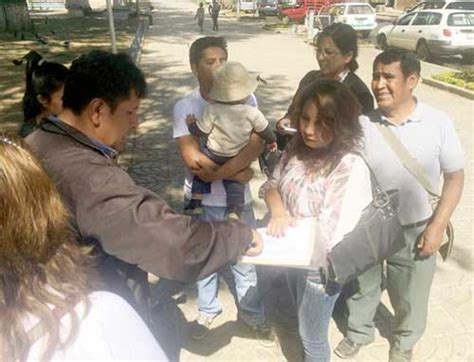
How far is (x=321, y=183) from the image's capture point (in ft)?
6.77

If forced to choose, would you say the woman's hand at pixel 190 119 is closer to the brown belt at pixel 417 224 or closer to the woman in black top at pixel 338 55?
the woman in black top at pixel 338 55

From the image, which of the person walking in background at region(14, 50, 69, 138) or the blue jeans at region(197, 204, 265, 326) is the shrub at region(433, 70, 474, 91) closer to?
the blue jeans at region(197, 204, 265, 326)

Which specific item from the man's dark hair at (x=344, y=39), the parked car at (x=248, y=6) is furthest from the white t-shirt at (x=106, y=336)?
the parked car at (x=248, y=6)

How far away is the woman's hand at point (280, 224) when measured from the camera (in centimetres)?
196

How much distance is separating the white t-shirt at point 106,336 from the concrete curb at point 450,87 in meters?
9.84

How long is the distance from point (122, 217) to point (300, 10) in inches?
1226

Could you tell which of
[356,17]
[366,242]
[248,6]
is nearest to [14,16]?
[356,17]

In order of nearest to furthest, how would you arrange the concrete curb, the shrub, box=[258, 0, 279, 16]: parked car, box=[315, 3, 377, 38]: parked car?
1. the concrete curb
2. the shrub
3. box=[315, 3, 377, 38]: parked car
4. box=[258, 0, 279, 16]: parked car

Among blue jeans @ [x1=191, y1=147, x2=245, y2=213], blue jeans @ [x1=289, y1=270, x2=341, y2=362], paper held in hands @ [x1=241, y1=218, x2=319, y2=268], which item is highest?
paper held in hands @ [x1=241, y1=218, x2=319, y2=268]

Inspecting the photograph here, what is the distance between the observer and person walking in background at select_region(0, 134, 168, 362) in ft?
3.07

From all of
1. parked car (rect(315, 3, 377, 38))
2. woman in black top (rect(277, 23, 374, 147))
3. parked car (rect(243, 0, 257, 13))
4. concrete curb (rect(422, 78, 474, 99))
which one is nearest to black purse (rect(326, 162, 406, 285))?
woman in black top (rect(277, 23, 374, 147))

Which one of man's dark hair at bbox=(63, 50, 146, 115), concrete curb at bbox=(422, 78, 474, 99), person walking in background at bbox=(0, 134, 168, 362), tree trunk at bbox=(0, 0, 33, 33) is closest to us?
person walking in background at bbox=(0, 134, 168, 362)

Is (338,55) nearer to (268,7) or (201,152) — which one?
(201,152)

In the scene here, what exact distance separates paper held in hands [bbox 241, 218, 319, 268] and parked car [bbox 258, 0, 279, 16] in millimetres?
35605
